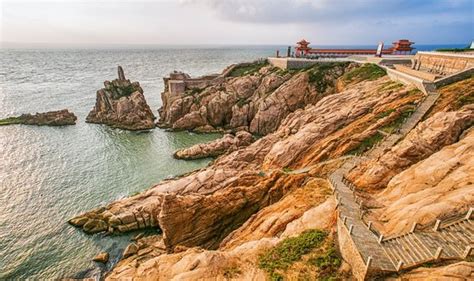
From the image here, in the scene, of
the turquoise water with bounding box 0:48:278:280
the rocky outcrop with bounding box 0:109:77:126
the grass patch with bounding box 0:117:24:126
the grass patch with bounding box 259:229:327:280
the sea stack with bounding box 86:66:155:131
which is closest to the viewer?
the grass patch with bounding box 259:229:327:280

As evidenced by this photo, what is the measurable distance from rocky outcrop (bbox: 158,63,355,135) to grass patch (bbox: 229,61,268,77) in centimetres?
651

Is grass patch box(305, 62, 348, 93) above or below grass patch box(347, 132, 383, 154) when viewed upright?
above

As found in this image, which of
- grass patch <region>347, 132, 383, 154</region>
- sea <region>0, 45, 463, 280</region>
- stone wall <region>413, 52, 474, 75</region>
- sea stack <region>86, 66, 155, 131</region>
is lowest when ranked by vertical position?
sea <region>0, 45, 463, 280</region>

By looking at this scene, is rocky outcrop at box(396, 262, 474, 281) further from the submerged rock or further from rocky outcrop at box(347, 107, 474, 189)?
the submerged rock

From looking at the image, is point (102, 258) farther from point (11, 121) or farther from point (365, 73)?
point (11, 121)

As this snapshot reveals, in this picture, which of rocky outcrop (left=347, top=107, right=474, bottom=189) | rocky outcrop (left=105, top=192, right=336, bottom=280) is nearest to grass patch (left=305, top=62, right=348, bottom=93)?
rocky outcrop (left=347, top=107, right=474, bottom=189)

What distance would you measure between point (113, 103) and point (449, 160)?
76586 millimetres

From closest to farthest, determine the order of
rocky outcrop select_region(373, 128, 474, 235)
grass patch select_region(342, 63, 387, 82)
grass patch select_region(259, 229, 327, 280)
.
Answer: rocky outcrop select_region(373, 128, 474, 235) → grass patch select_region(259, 229, 327, 280) → grass patch select_region(342, 63, 387, 82)

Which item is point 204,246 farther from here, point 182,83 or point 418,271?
point 182,83

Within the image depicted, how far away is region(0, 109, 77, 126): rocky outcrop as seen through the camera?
70.7 metres

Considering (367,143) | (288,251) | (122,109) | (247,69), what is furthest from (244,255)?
(247,69)

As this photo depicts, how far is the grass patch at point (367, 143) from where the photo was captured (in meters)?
29.2

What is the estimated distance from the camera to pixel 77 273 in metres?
26.3

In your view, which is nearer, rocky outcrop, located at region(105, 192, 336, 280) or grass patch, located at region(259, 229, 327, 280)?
grass patch, located at region(259, 229, 327, 280)
